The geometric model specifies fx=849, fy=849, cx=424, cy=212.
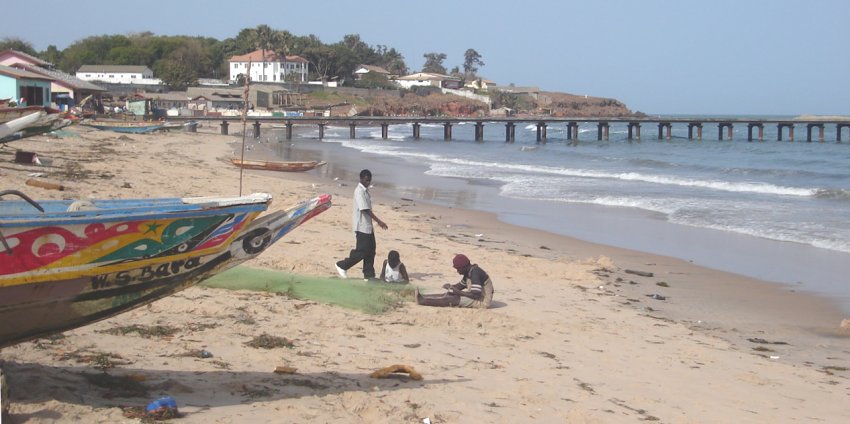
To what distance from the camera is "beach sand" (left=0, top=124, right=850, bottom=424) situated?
18.6 feet

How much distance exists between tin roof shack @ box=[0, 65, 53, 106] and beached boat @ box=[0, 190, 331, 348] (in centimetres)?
3268

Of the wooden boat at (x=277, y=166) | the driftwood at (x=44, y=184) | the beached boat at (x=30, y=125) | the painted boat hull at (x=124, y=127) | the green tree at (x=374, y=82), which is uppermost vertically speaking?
the green tree at (x=374, y=82)

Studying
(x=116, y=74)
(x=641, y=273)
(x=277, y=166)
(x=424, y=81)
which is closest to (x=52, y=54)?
(x=116, y=74)

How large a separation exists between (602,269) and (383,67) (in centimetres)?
15998

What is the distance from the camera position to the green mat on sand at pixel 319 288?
884 centimetres

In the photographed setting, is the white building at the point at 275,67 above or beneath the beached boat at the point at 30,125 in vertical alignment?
above

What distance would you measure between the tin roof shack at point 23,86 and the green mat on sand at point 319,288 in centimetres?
2961

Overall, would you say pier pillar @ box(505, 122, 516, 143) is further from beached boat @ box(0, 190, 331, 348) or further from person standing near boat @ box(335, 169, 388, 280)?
beached boat @ box(0, 190, 331, 348)

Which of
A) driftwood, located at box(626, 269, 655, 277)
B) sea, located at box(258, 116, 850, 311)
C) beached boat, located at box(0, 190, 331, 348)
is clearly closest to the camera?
beached boat, located at box(0, 190, 331, 348)

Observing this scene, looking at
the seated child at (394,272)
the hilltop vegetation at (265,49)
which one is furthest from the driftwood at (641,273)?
the hilltop vegetation at (265,49)

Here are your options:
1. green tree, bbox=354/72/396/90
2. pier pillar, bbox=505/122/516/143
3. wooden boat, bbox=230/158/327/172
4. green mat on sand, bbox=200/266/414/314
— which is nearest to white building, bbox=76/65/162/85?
green tree, bbox=354/72/396/90

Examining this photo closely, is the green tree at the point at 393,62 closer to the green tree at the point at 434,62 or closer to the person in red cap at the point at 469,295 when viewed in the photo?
the green tree at the point at 434,62

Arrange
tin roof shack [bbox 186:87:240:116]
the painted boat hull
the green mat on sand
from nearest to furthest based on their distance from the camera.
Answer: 1. the green mat on sand
2. the painted boat hull
3. tin roof shack [bbox 186:87:240:116]

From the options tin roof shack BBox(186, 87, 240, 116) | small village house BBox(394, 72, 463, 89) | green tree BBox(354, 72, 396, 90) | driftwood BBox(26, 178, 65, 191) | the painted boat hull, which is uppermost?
small village house BBox(394, 72, 463, 89)
